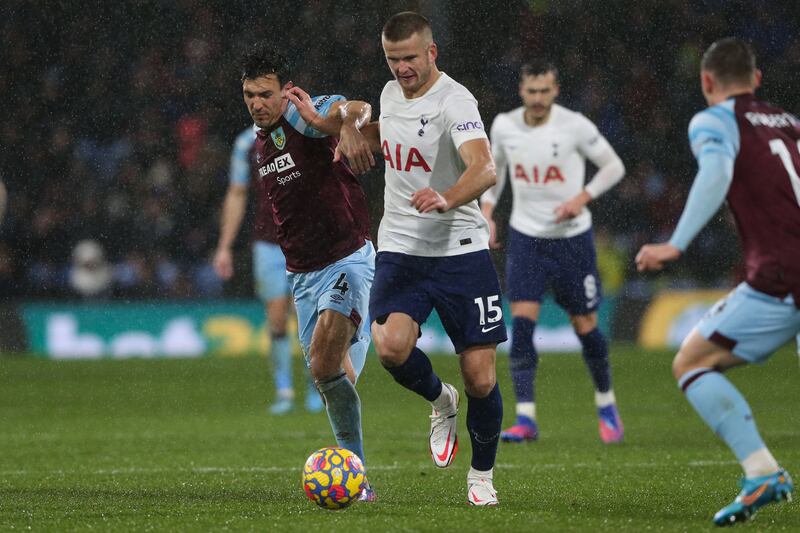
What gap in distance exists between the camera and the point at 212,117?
18094 millimetres

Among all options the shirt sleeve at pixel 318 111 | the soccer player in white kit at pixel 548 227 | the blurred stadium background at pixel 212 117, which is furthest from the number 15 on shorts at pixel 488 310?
the blurred stadium background at pixel 212 117

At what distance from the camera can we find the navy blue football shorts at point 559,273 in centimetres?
962

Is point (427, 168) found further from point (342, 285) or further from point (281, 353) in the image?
point (281, 353)

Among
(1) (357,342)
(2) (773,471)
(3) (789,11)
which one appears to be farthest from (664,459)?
(3) (789,11)

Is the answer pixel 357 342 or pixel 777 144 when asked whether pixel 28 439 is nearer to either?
pixel 357 342

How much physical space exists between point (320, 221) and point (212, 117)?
11535mm

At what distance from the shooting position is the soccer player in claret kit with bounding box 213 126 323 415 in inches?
432

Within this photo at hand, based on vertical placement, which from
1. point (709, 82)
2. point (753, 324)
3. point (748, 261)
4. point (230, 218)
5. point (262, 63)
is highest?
point (262, 63)

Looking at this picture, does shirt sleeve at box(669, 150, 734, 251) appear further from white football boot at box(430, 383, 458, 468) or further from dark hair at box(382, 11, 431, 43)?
white football boot at box(430, 383, 458, 468)

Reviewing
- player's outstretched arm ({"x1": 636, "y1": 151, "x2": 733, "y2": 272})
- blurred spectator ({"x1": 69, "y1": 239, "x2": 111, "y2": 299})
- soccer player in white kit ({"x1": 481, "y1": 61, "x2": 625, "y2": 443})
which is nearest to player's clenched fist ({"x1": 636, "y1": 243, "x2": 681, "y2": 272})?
player's outstretched arm ({"x1": 636, "y1": 151, "x2": 733, "y2": 272})

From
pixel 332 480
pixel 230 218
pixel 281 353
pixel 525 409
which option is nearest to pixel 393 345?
pixel 332 480

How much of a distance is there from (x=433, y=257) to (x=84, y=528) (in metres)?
2.00

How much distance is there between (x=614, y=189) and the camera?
58.1 feet

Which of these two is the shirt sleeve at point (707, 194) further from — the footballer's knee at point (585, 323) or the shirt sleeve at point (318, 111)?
the footballer's knee at point (585, 323)
